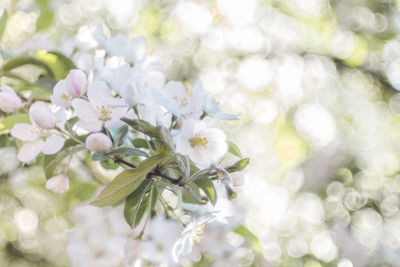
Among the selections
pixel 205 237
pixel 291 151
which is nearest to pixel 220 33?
pixel 291 151

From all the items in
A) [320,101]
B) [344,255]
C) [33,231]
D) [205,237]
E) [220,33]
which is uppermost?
[205,237]

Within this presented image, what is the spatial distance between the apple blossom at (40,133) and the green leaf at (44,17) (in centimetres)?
63

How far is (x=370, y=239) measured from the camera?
6.20ft

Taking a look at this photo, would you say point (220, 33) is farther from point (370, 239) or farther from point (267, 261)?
point (370, 239)

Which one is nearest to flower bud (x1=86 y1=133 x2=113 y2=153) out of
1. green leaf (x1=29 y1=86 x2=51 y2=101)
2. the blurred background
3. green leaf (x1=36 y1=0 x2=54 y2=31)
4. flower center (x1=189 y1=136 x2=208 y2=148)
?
flower center (x1=189 y1=136 x2=208 y2=148)

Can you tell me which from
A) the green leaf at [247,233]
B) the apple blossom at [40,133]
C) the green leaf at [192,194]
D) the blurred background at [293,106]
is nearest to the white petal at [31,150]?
the apple blossom at [40,133]

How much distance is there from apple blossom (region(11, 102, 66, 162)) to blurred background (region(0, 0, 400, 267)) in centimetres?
85

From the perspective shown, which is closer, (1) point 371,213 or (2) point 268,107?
(2) point 268,107

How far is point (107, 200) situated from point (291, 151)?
3.08 feet

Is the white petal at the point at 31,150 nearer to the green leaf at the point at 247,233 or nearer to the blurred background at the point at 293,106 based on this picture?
the green leaf at the point at 247,233

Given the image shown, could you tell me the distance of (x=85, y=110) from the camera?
60 cm

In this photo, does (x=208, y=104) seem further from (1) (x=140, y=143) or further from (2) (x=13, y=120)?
(2) (x=13, y=120)

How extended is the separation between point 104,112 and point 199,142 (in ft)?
0.45

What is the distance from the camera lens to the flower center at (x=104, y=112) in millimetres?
588
